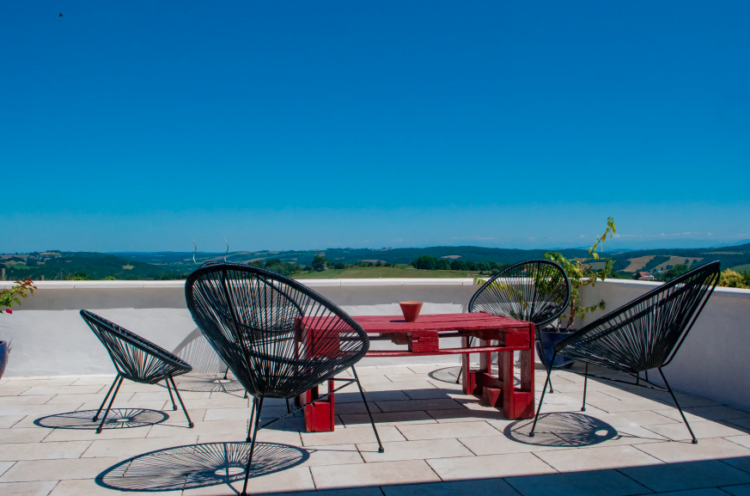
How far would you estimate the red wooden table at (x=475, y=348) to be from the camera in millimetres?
2750

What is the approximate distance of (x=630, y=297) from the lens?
4266 mm

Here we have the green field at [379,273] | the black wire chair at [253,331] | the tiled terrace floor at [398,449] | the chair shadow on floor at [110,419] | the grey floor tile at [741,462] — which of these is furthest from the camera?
the green field at [379,273]

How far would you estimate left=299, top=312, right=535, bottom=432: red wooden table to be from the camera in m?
2.75

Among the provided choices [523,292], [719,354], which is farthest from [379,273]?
[719,354]

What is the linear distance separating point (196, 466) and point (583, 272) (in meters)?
3.71

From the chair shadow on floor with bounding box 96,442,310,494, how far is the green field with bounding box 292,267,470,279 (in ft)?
7.14

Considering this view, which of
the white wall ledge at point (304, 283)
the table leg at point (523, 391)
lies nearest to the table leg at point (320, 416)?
the table leg at point (523, 391)

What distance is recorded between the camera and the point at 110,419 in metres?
3.01

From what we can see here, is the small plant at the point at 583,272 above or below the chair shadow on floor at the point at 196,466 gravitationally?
above

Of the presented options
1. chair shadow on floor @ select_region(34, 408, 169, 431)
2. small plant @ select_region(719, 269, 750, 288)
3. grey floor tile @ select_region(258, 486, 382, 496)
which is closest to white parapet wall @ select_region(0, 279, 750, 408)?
small plant @ select_region(719, 269, 750, 288)

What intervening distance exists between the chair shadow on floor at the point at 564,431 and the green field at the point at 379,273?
200 cm

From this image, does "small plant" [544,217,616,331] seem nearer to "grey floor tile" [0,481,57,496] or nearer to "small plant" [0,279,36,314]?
"grey floor tile" [0,481,57,496]

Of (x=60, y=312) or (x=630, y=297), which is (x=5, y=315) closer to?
(x=60, y=312)

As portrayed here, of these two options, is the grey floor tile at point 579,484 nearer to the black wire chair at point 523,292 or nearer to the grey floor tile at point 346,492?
the grey floor tile at point 346,492
